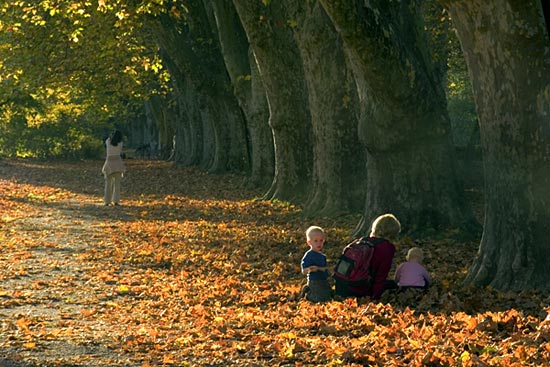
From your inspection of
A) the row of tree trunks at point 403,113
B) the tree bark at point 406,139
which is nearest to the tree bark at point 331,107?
the row of tree trunks at point 403,113

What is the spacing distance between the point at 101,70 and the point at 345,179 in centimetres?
1940

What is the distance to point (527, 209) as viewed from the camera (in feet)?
35.8

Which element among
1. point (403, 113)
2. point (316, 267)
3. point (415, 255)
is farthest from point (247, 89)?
point (415, 255)

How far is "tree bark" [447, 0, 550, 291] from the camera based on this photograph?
1066 cm

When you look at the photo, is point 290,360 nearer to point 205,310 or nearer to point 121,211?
point 205,310

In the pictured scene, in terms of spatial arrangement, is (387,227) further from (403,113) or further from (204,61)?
(204,61)

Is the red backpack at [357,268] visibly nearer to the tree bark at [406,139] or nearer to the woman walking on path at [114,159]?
the tree bark at [406,139]

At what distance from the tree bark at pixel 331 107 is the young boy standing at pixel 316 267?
9.13m

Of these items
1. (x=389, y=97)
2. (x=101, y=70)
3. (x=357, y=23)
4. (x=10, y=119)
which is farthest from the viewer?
(x=10, y=119)

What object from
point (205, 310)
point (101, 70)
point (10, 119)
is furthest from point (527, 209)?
point (10, 119)

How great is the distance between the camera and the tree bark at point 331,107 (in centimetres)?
1997

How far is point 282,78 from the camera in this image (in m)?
24.1

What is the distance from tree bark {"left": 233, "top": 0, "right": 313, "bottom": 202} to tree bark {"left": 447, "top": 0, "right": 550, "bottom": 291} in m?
Result: 12.6

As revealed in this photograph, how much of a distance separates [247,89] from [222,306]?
19962 mm
